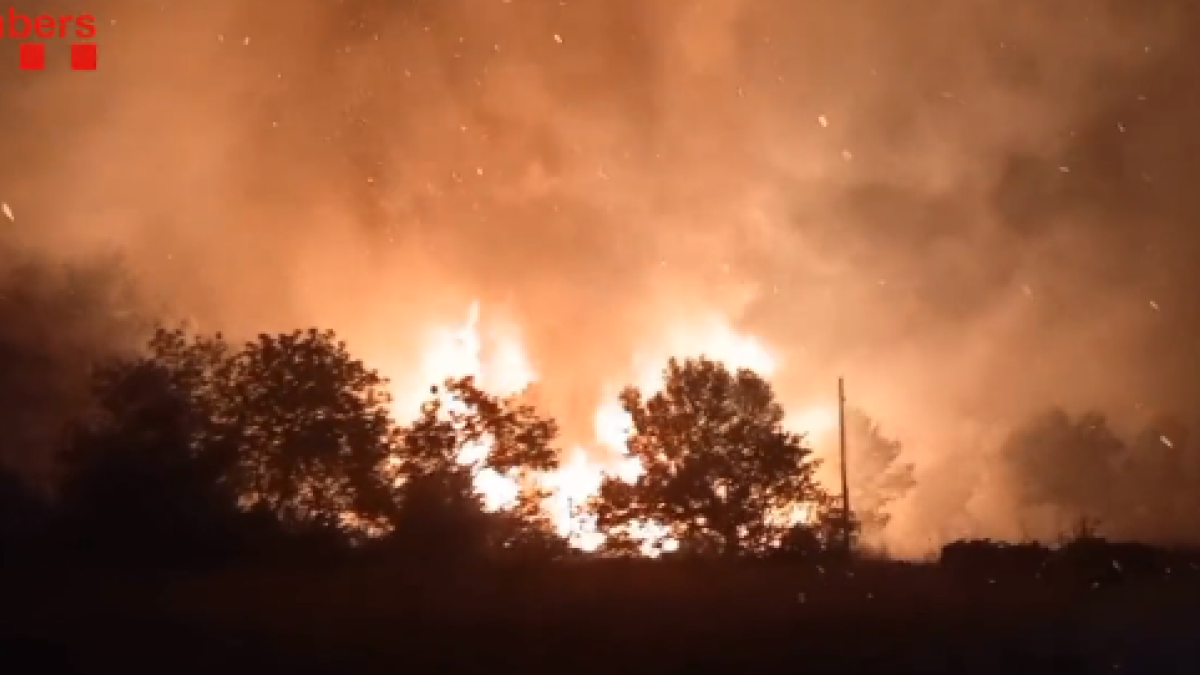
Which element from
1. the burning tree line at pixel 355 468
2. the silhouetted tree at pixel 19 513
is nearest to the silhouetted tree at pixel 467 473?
the burning tree line at pixel 355 468

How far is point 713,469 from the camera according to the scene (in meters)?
54.4

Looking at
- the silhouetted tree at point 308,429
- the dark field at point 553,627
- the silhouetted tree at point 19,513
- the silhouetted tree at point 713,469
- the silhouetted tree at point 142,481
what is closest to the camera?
the dark field at point 553,627

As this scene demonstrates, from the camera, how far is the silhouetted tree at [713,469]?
53.5 m

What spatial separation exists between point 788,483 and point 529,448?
12.2 metres

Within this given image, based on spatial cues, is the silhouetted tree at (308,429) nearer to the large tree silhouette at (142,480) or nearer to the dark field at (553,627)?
the large tree silhouette at (142,480)

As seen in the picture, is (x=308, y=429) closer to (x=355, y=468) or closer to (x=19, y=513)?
(x=355, y=468)

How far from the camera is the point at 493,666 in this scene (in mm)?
20734

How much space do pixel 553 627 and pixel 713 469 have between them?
3138cm

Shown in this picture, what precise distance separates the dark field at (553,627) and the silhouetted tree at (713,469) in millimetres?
20549

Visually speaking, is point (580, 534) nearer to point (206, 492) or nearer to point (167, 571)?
point (206, 492)

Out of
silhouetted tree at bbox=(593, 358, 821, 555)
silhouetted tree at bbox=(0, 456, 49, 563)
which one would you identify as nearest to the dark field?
silhouetted tree at bbox=(0, 456, 49, 563)

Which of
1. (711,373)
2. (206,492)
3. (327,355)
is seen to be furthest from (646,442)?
(206,492)

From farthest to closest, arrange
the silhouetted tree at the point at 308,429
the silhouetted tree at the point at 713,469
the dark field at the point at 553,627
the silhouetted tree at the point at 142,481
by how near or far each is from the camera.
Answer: the silhouetted tree at the point at 713,469, the silhouetted tree at the point at 308,429, the silhouetted tree at the point at 142,481, the dark field at the point at 553,627

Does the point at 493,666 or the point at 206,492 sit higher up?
the point at 206,492
